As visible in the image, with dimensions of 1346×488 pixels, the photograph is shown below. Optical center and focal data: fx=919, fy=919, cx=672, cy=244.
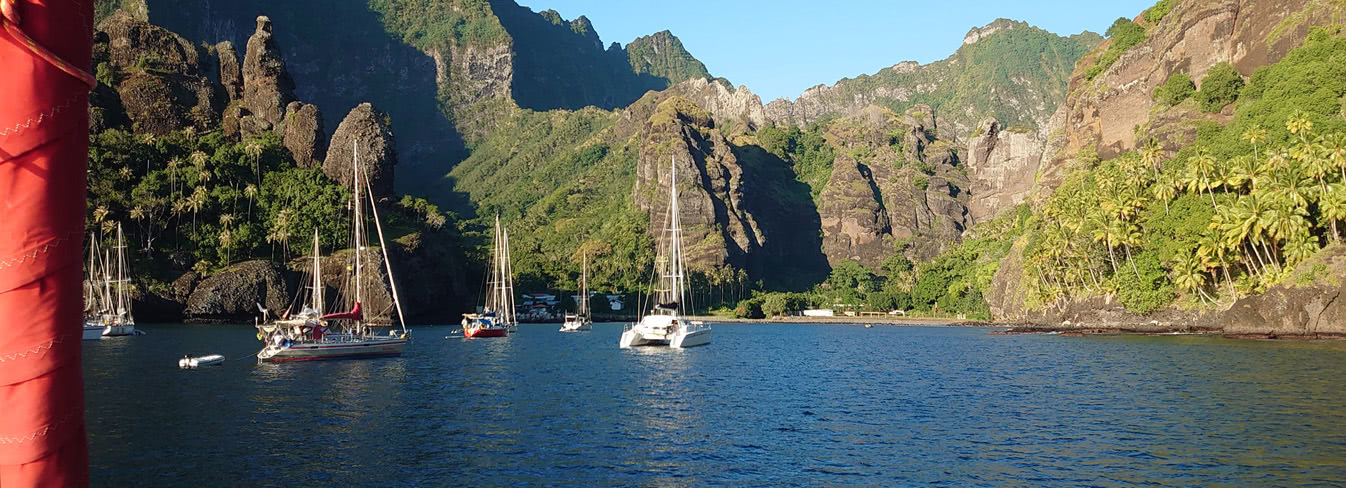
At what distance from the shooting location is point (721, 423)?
4172 centimetres

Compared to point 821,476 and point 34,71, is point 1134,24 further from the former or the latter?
point 34,71

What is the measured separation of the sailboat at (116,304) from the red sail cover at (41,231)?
110168mm

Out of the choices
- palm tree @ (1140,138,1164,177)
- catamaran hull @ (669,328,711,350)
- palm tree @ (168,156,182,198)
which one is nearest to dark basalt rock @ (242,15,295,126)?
palm tree @ (168,156,182,198)

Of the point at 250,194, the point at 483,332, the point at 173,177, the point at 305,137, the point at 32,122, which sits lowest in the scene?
the point at 483,332

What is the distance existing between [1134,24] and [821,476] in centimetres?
16913

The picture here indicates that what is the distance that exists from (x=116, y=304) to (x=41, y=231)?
439 feet

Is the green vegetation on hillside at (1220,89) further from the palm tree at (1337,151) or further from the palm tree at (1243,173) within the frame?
the palm tree at (1337,151)

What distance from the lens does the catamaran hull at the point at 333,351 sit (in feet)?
224

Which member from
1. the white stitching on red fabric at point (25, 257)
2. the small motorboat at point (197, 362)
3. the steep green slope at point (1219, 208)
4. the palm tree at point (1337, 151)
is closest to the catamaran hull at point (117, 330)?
the small motorboat at point (197, 362)

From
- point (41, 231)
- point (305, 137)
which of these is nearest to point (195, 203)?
point (305, 137)

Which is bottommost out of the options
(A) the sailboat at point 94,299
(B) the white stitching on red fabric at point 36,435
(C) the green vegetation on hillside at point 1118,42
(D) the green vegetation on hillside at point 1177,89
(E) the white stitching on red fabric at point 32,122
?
(B) the white stitching on red fabric at point 36,435

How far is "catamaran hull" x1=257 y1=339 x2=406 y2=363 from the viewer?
6812cm

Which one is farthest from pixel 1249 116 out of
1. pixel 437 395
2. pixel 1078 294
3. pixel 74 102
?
pixel 74 102

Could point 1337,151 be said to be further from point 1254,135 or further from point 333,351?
point 333,351
